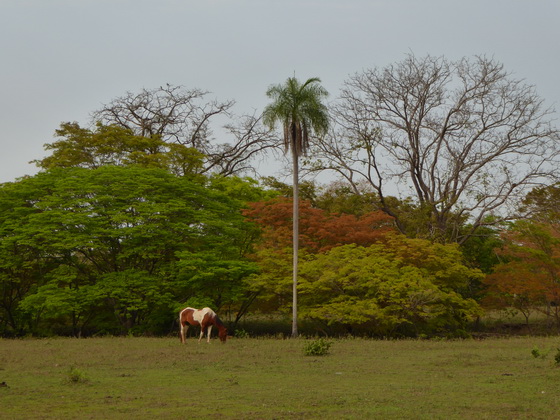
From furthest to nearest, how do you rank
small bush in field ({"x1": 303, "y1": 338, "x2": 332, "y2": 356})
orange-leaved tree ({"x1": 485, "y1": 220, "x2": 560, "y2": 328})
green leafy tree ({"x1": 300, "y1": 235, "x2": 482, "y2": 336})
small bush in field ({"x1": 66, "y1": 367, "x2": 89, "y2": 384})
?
orange-leaved tree ({"x1": 485, "y1": 220, "x2": 560, "y2": 328}) → green leafy tree ({"x1": 300, "y1": 235, "x2": 482, "y2": 336}) → small bush in field ({"x1": 303, "y1": 338, "x2": 332, "y2": 356}) → small bush in field ({"x1": 66, "y1": 367, "x2": 89, "y2": 384})

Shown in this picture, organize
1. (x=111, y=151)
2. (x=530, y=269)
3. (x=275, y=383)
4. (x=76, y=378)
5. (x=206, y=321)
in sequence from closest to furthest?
(x=76, y=378)
(x=275, y=383)
(x=206, y=321)
(x=530, y=269)
(x=111, y=151)

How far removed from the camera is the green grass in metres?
9.60

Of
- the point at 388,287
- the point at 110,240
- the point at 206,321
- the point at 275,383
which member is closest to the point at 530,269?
A: the point at 388,287

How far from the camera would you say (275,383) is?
493 inches

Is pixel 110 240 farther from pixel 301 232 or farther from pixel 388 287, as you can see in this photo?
pixel 388 287

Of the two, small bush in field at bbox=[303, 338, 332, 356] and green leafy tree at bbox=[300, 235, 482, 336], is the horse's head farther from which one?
green leafy tree at bbox=[300, 235, 482, 336]

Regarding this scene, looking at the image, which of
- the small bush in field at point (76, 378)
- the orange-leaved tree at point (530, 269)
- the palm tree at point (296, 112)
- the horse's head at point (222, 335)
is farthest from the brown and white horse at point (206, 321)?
the orange-leaved tree at point (530, 269)

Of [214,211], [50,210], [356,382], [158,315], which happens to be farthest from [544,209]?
[50,210]

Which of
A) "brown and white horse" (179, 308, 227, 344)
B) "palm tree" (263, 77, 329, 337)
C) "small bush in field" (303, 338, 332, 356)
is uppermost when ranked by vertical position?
"palm tree" (263, 77, 329, 337)

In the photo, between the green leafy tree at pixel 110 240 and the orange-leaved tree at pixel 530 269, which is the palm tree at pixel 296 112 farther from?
the orange-leaved tree at pixel 530 269

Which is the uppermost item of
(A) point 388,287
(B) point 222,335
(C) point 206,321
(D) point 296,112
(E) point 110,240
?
(D) point 296,112

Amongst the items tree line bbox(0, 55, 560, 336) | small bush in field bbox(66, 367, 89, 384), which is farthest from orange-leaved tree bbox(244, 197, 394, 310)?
small bush in field bbox(66, 367, 89, 384)

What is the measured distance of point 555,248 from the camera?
28.0 meters

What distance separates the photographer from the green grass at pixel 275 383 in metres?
9.60
